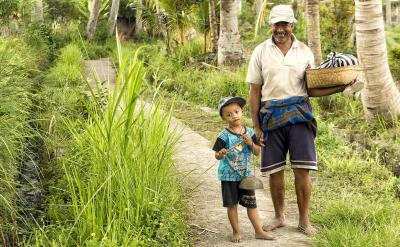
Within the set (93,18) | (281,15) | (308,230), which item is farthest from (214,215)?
(93,18)

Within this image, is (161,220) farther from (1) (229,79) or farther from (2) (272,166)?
(1) (229,79)

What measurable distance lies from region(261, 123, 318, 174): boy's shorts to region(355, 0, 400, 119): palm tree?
3.76 metres

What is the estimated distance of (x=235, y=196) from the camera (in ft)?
13.7

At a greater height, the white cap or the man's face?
the white cap

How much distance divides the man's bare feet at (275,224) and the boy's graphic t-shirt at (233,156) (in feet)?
1.86

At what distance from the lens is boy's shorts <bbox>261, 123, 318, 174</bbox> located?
4.22 m

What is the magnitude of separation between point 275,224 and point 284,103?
1027 millimetres

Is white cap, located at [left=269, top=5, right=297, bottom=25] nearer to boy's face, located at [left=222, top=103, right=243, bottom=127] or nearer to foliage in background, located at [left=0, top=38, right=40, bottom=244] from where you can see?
boy's face, located at [left=222, top=103, right=243, bottom=127]

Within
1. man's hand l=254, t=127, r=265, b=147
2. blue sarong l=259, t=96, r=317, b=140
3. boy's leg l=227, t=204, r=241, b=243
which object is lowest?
boy's leg l=227, t=204, r=241, b=243

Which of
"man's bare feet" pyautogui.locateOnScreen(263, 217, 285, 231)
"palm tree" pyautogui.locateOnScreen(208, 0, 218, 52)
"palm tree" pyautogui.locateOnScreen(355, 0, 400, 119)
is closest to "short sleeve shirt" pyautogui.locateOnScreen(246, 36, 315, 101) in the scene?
"man's bare feet" pyautogui.locateOnScreen(263, 217, 285, 231)

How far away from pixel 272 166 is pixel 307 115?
480 millimetres

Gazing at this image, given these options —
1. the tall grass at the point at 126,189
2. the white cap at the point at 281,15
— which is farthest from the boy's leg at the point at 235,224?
the white cap at the point at 281,15

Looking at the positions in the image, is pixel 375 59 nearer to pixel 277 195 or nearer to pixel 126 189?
pixel 277 195

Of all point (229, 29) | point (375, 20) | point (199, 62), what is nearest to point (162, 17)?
point (199, 62)
